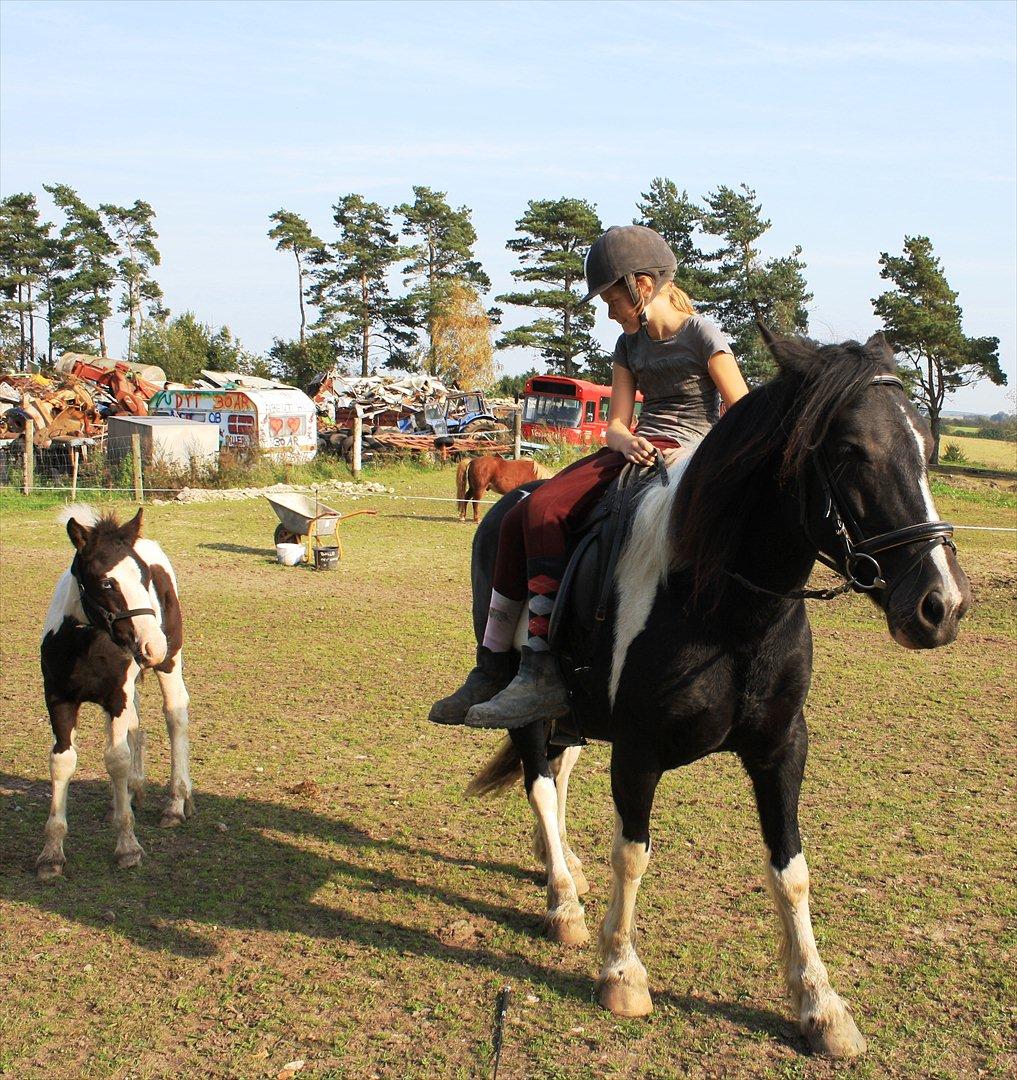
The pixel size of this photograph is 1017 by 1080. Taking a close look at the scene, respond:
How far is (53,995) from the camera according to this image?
12.4 ft

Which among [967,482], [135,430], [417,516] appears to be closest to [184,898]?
[417,516]

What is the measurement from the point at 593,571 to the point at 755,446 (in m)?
0.93

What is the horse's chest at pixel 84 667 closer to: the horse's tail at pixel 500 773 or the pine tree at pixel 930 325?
the horse's tail at pixel 500 773

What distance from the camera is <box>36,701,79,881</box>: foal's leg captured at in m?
4.87

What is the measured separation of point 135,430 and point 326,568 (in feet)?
35.6

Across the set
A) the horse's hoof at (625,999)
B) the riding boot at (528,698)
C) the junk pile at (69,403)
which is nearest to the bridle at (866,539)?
the riding boot at (528,698)

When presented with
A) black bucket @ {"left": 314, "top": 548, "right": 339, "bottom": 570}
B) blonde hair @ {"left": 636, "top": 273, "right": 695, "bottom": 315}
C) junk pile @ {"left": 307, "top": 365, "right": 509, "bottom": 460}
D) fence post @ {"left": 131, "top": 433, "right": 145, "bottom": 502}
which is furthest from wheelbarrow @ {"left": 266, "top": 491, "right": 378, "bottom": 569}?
junk pile @ {"left": 307, "top": 365, "right": 509, "bottom": 460}

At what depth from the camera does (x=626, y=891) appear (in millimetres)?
3723

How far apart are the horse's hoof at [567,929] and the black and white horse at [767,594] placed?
49 cm

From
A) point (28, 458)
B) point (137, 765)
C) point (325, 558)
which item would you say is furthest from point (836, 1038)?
point (28, 458)

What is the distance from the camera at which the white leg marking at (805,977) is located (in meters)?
3.41

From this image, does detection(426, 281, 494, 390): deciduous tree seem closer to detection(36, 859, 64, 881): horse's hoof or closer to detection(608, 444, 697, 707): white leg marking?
detection(36, 859, 64, 881): horse's hoof

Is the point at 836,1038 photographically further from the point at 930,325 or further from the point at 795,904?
the point at 930,325

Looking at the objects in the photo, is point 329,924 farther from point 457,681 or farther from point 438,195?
point 438,195
